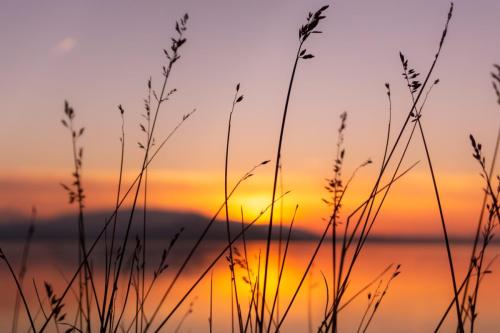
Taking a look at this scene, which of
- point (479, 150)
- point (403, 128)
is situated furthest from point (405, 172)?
point (479, 150)

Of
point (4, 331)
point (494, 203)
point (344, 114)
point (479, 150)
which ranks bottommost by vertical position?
point (4, 331)

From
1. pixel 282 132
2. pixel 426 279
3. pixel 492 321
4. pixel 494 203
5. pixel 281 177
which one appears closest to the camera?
pixel 282 132

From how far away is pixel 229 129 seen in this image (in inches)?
90.2

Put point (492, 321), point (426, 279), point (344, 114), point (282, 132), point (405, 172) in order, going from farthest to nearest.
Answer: point (426, 279), point (492, 321), point (344, 114), point (405, 172), point (282, 132)

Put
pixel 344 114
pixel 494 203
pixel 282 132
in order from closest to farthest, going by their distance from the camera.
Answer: pixel 282 132
pixel 494 203
pixel 344 114

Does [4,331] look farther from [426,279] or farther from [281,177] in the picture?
[426,279]

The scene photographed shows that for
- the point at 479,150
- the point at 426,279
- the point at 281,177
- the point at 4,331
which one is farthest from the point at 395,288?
the point at 479,150

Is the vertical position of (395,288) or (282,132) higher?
(282,132)

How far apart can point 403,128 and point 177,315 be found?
5581mm

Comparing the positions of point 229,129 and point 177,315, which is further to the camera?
point 177,315

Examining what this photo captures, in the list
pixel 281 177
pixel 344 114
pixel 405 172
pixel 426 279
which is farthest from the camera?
pixel 426 279

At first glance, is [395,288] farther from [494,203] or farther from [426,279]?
[494,203]

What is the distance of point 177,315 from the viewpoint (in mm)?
7453

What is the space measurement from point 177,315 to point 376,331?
2137 mm
